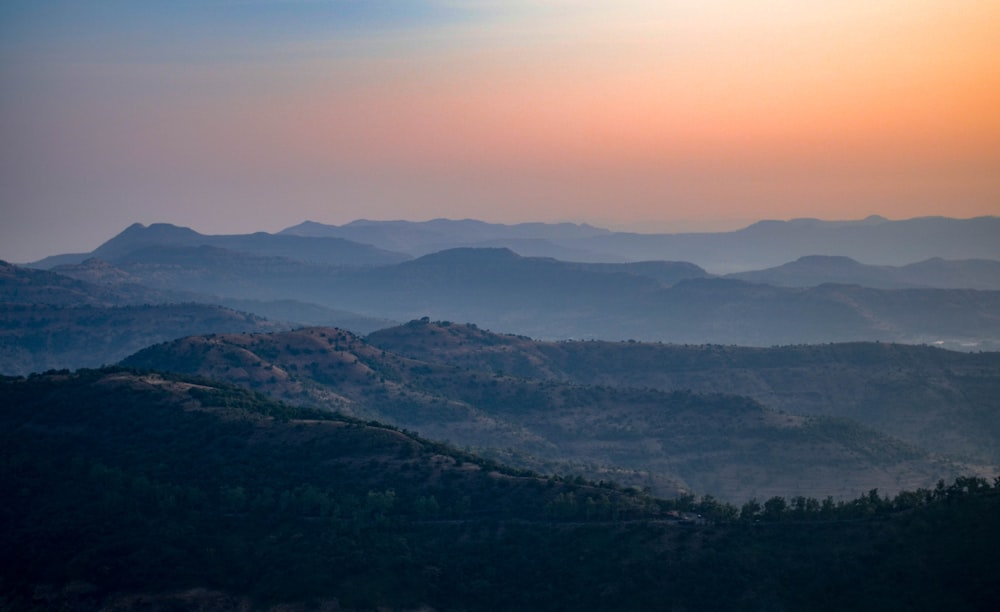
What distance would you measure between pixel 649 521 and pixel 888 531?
13.9 m

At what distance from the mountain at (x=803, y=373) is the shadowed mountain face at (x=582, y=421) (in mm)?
14990

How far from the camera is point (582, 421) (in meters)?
128

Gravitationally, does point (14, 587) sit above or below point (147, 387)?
below

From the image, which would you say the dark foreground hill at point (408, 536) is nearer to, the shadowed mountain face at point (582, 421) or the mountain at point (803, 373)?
the shadowed mountain face at point (582, 421)

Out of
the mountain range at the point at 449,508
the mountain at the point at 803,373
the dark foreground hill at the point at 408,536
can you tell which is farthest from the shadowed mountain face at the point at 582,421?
the dark foreground hill at the point at 408,536

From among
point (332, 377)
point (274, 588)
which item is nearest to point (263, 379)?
point (332, 377)

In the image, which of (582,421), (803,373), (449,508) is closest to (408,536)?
(449,508)

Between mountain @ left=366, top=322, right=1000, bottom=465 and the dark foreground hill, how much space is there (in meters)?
74.1

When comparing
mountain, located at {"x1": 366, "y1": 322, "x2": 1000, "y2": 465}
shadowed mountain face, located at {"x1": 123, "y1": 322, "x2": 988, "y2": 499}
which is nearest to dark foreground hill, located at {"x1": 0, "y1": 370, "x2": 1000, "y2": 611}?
shadowed mountain face, located at {"x1": 123, "y1": 322, "x2": 988, "y2": 499}

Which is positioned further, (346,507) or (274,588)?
(346,507)

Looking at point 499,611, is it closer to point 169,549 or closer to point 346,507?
point 346,507

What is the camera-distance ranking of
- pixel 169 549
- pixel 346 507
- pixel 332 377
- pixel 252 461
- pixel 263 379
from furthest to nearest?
pixel 332 377, pixel 263 379, pixel 252 461, pixel 346 507, pixel 169 549

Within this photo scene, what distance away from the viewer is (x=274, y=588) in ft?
191

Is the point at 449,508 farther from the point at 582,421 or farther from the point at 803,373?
the point at 803,373
